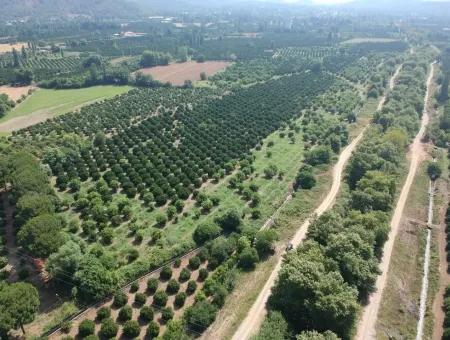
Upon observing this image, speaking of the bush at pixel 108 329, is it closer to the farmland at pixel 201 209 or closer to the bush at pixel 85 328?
the farmland at pixel 201 209

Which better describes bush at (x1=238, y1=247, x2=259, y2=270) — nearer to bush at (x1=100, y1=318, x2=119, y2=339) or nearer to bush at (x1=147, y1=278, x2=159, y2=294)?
bush at (x1=147, y1=278, x2=159, y2=294)

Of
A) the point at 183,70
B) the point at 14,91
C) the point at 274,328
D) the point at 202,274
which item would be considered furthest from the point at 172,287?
the point at 183,70

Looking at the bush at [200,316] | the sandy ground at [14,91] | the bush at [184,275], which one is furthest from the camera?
the sandy ground at [14,91]

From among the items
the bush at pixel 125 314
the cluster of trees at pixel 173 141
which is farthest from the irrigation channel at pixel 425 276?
the cluster of trees at pixel 173 141

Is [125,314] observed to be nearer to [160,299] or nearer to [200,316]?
[160,299]

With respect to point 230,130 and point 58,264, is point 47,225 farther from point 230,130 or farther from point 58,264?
point 230,130

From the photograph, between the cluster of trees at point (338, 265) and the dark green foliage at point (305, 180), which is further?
the dark green foliage at point (305, 180)
